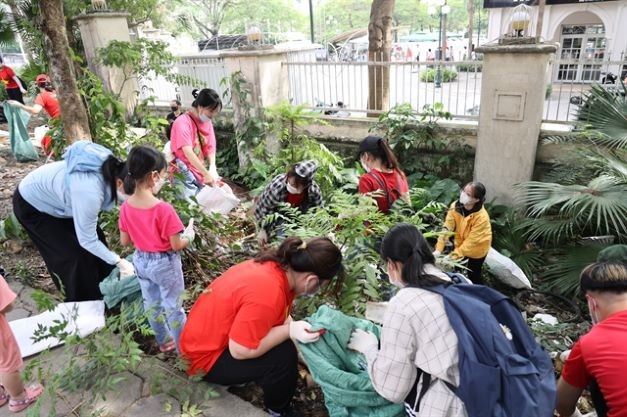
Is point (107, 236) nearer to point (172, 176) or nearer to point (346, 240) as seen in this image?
point (172, 176)

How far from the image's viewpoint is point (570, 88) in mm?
5012

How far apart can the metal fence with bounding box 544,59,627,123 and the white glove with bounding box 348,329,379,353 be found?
3856mm

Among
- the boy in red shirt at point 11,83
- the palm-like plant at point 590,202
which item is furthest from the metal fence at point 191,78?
the palm-like plant at point 590,202

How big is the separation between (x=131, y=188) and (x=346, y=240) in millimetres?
1250

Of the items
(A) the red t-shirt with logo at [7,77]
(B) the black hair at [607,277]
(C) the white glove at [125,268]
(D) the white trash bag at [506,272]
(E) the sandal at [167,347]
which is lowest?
(D) the white trash bag at [506,272]

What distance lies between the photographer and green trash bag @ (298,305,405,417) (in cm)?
203

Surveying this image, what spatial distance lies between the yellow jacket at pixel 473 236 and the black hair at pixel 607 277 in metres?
1.68

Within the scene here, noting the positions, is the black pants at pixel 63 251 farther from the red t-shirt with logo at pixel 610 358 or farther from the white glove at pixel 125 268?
the red t-shirt with logo at pixel 610 358

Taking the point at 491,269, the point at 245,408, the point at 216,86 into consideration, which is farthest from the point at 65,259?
Answer: the point at 216,86

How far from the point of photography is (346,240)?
265 centimetres

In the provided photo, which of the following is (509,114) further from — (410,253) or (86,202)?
(86,202)

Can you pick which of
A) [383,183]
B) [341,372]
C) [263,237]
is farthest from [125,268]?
[383,183]

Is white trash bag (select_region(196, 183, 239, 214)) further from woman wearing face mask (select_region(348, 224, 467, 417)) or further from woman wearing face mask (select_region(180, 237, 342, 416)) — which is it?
woman wearing face mask (select_region(348, 224, 467, 417))

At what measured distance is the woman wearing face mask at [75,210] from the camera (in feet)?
8.41
